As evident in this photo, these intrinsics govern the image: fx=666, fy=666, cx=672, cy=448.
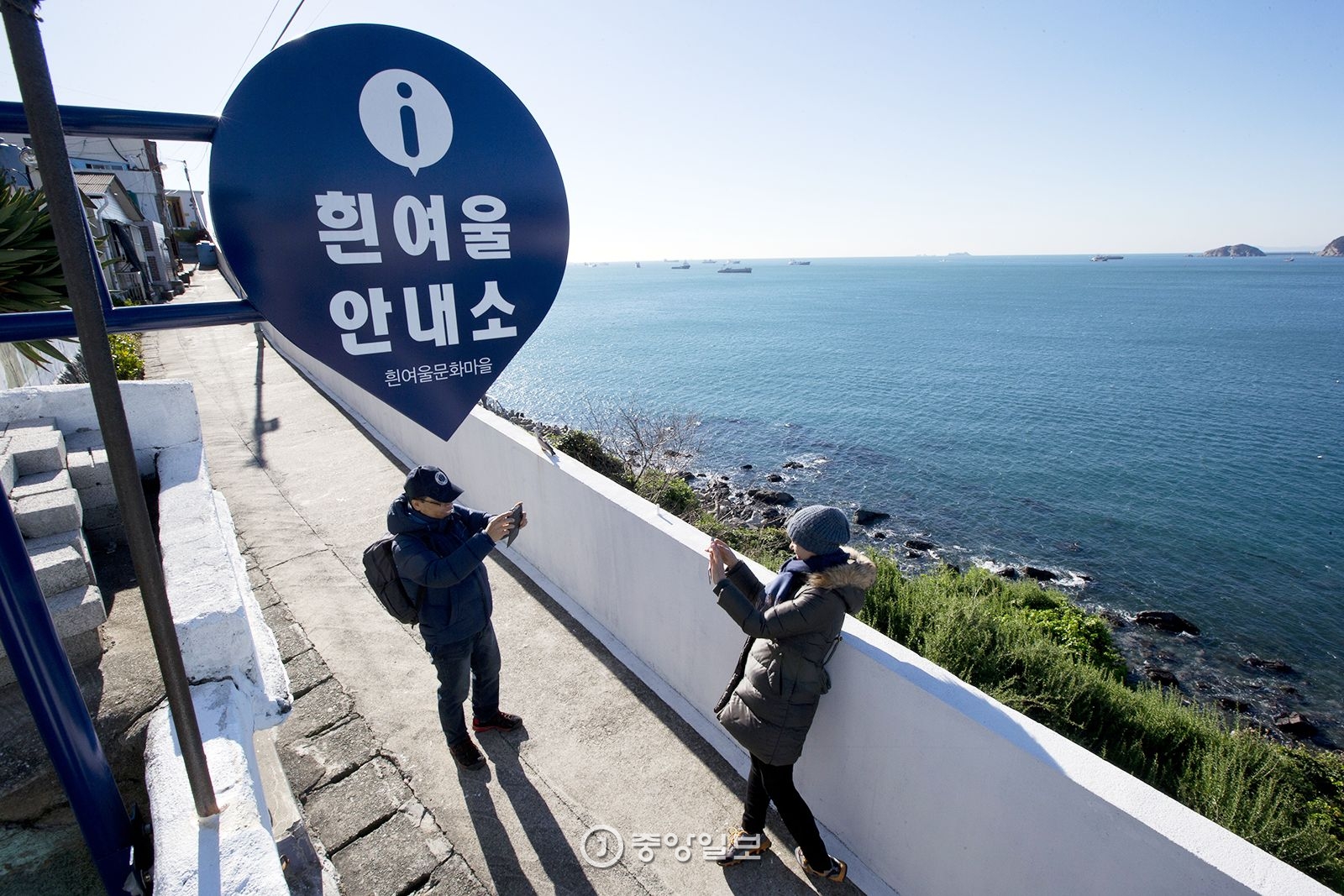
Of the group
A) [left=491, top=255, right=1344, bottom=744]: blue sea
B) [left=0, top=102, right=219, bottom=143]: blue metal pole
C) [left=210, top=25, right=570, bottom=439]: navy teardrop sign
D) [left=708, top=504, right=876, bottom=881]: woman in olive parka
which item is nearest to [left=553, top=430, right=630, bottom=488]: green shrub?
[left=708, top=504, right=876, bottom=881]: woman in olive parka

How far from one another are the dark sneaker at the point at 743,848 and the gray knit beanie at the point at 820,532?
160cm

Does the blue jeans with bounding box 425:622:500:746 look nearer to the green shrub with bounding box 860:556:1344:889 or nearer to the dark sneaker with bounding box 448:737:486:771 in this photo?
the dark sneaker with bounding box 448:737:486:771

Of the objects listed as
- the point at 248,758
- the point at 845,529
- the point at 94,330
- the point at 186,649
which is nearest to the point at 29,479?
the point at 186,649

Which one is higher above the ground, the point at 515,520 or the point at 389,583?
the point at 515,520

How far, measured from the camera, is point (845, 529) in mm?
2867

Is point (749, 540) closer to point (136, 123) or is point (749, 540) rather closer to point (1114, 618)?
point (1114, 618)

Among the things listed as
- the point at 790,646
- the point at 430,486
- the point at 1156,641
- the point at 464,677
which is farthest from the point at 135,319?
the point at 1156,641

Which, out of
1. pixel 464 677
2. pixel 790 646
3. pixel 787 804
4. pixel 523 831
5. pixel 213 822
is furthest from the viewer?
pixel 464 677

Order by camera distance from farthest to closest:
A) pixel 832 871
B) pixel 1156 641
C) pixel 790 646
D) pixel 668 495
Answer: pixel 1156 641
pixel 668 495
pixel 832 871
pixel 790 646

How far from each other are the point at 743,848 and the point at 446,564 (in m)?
2.03

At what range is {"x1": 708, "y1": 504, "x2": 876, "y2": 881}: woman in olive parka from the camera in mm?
2777

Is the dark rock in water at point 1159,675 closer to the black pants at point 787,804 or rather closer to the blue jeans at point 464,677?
the black pants at point 787,804

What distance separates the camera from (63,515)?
295 cm

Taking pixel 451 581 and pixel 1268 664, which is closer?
pixel 451 581
